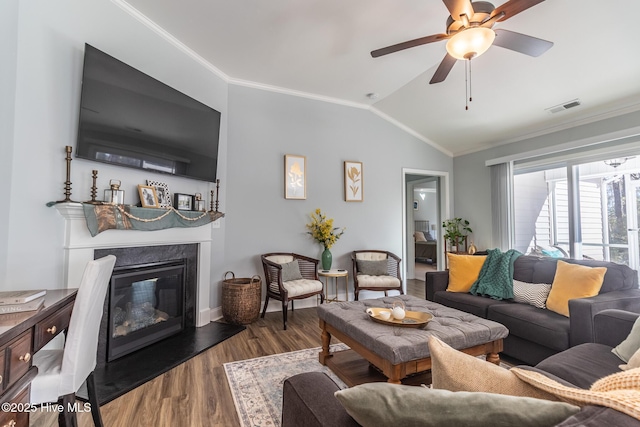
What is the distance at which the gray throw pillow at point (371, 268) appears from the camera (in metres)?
4.37

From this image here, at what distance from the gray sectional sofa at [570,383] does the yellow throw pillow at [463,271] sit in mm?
1355

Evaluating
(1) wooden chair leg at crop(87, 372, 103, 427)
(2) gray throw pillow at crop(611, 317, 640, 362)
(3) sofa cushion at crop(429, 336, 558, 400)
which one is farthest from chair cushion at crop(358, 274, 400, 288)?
(3) sofa cushion at crop(429, 336, 558, 400)

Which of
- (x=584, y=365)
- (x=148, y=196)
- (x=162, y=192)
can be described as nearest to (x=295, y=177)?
(x=162, y=192)

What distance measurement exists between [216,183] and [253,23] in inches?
71.2

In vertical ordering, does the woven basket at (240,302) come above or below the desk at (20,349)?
below

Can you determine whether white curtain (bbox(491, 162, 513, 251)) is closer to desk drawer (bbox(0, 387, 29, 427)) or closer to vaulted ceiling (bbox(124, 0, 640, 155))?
vaulted ceiling (bbox(124, 0, 640, 155))

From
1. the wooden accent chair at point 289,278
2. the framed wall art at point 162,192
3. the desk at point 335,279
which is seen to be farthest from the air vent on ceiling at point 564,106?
the framed wall art at point 162,192

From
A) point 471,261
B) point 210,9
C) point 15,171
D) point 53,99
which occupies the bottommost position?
point 471,261

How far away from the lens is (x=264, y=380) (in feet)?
7.37

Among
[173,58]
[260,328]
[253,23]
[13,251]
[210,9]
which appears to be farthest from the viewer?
[260,328]

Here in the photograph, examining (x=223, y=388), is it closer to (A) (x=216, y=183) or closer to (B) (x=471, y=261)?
(A) (x=216, y=183)

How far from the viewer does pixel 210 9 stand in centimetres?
272

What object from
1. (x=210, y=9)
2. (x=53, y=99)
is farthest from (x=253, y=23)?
(x=53, y=99)

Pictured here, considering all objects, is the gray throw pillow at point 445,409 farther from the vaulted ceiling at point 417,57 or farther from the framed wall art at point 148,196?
the vaulted ceiling at point 417,57
